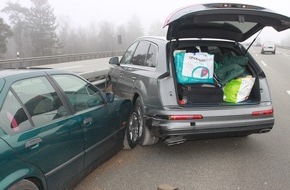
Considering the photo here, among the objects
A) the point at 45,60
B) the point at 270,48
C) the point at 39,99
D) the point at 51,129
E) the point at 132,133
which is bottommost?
the point at 270,48

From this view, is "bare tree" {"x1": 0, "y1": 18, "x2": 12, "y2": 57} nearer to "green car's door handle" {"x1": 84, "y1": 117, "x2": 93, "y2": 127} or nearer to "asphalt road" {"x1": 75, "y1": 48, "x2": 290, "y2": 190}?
"asphalt road" {"x1": 75, "y1": 48, "x2": 290, "y2": 190}

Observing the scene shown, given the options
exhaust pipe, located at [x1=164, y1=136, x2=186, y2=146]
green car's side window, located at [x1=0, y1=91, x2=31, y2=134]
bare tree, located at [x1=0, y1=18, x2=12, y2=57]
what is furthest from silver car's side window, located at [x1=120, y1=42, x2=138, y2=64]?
bare tree, located at [x1=0, y1=18, x2=12, y2=57]

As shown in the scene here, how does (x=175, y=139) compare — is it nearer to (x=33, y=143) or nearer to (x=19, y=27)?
(x=33, y=143)

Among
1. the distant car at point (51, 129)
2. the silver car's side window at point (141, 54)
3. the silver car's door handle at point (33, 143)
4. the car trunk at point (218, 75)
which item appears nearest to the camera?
the distant car at point (51, 129)

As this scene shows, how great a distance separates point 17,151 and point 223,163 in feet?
9.80

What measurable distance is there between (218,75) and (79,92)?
235 cm

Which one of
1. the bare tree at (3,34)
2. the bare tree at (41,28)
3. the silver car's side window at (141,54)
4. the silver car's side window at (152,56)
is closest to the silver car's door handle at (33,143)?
the silver car's side window at (152,56)

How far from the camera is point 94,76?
909 cm

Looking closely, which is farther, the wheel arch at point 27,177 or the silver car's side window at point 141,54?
the silver car's side window at point 141,54

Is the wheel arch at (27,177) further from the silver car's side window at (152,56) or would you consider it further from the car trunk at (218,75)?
the silver car's side window at (152,56)

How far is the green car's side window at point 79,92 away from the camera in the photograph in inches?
164

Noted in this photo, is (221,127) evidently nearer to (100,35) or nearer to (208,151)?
(208,151)

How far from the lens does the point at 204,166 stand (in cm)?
489

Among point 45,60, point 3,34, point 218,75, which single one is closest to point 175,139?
point 218,75
